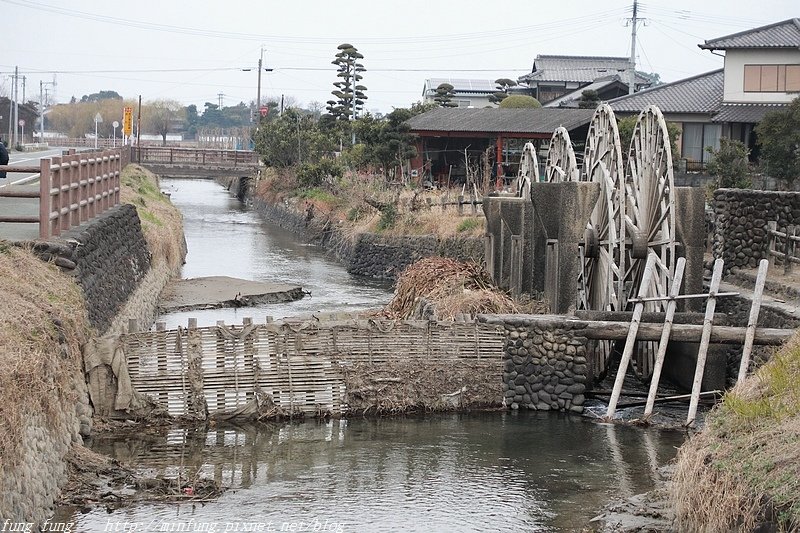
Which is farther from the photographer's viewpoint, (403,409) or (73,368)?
(403,409)

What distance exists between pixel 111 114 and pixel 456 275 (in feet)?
426

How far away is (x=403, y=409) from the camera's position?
16984 mm

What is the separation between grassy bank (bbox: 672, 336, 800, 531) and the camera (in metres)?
9.27

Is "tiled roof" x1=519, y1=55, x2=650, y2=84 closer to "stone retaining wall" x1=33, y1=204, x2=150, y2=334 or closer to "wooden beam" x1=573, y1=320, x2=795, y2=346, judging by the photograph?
"stone retaining wall" x1=33, y1=204, x2=150, y2=334

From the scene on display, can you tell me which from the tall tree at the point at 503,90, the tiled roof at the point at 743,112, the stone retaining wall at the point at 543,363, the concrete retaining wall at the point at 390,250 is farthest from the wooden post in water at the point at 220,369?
the tall tree at the point at 503,90

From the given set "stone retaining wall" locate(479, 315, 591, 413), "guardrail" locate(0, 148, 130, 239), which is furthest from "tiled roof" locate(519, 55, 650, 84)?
"stone retaining wall" locate(479, 315, 591, 413)

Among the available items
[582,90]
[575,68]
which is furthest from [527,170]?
[575,68]

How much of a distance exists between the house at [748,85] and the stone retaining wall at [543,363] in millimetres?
29039

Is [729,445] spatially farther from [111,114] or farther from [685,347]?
[111,114]

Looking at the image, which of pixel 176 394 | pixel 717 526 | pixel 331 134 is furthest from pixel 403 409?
pixel 331 134

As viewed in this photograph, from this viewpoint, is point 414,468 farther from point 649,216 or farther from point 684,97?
point 684,97

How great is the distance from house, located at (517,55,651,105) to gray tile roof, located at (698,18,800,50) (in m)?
22.6

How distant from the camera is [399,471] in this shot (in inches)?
563

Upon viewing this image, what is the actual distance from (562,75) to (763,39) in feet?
92.5
